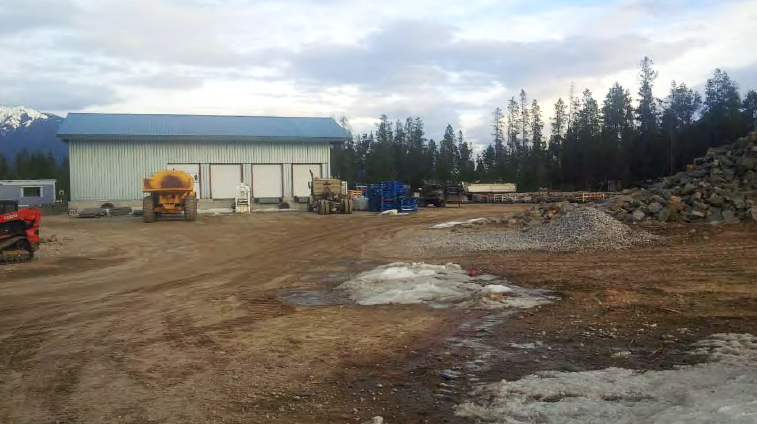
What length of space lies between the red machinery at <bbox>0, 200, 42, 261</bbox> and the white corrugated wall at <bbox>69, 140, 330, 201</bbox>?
2436 cm

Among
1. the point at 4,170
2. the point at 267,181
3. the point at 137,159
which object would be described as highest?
the point at 4,170

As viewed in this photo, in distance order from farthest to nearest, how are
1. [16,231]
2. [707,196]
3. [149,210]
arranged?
[149,210] < [707,196] < [16,231]

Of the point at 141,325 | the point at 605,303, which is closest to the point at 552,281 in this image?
the point at 605,303

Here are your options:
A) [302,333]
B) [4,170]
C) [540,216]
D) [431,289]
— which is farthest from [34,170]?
[302,333]

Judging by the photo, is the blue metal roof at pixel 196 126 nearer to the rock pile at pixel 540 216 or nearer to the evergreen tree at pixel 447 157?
the rock pile at pixel 540 216

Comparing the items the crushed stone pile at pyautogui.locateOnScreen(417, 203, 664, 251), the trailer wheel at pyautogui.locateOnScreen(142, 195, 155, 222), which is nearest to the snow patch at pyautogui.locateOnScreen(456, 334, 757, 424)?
the crushed stone pile at pyautogui.locateOnScreen(417, 203, 664, 251)

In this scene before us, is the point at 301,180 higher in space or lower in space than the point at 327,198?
higher

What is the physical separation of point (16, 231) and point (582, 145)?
65.4 meters

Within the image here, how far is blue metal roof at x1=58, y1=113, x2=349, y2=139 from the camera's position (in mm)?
40844

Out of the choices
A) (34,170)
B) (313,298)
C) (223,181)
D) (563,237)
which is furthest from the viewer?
(34,170)

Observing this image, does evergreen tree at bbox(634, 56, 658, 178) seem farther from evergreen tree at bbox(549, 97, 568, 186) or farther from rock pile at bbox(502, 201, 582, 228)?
rock pile at bbox(502, 201, 582, 228)

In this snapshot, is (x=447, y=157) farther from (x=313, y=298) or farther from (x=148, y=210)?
(x=313, y=298)

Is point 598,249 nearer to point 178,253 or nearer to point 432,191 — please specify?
point 178,253

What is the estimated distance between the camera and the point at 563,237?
18.3m
